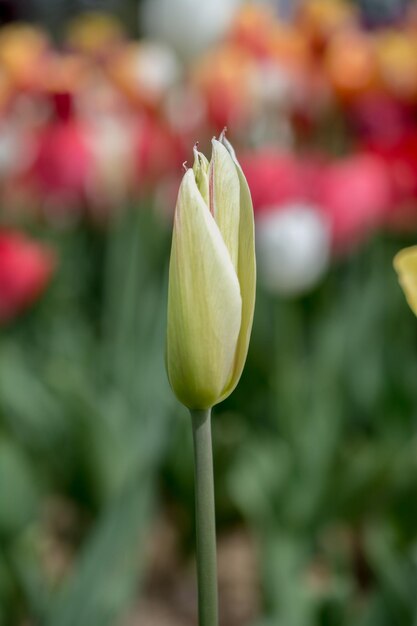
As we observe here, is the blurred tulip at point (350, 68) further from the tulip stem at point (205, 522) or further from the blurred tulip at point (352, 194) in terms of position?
the tulip stem at point (205, 522)

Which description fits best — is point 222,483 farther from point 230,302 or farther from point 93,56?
point 230,302

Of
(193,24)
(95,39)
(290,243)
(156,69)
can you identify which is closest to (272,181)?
(290,243)

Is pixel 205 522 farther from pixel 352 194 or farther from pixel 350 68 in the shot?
pixel 350 68

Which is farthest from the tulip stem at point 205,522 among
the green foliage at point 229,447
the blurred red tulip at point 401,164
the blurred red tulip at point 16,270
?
the blurred red tulip at point 401,164

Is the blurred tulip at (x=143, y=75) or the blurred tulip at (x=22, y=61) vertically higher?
the blurred tulip at (x=22, y=61)

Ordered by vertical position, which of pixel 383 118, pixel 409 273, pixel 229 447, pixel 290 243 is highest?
pixel 409 273

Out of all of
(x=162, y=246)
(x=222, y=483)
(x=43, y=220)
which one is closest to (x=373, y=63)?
(x=162, y=246)
